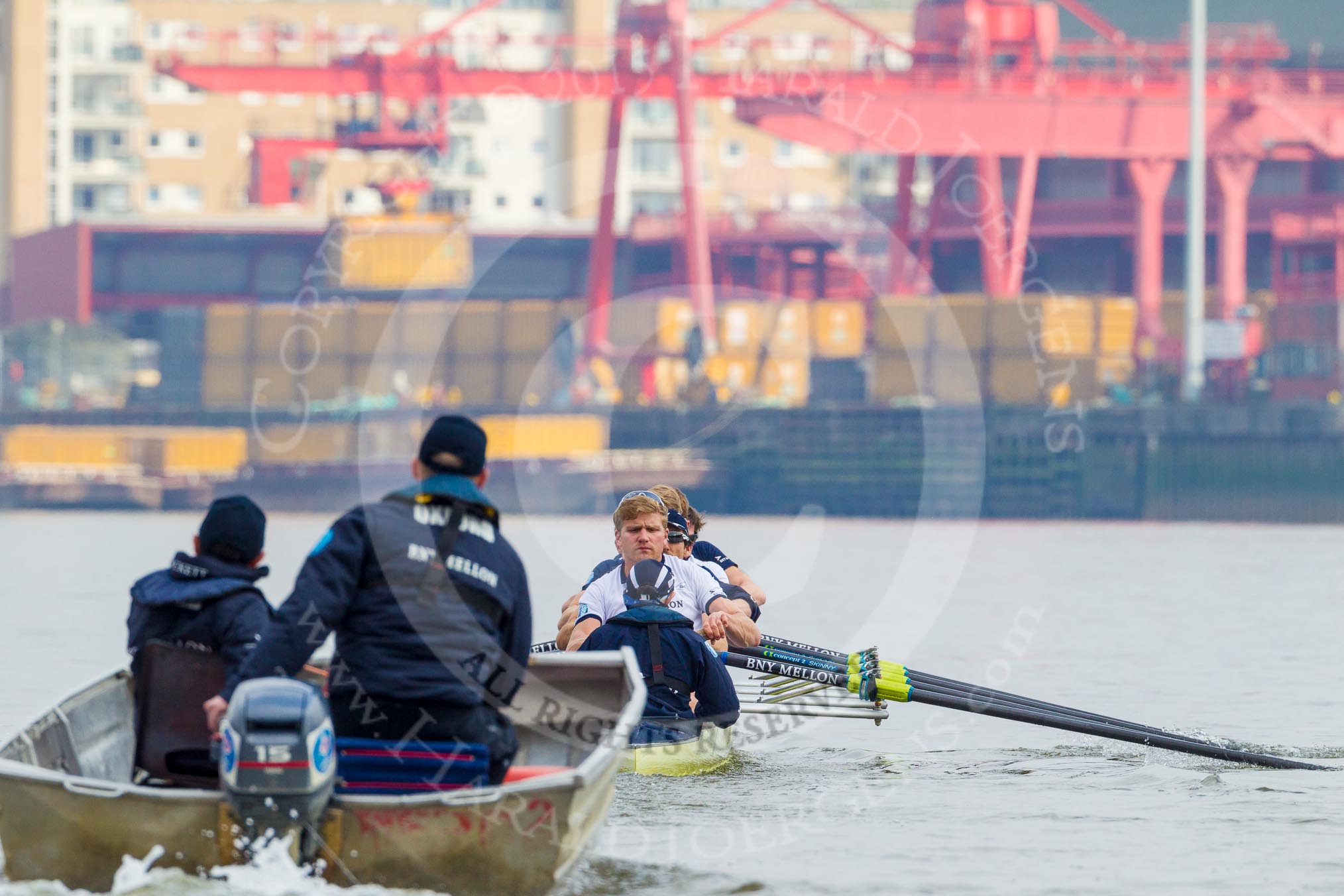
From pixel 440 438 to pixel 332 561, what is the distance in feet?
2.23

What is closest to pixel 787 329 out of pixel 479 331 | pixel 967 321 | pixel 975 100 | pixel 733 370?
pixel 733 370

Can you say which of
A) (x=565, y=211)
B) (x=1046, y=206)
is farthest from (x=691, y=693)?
(x=565, y=211)

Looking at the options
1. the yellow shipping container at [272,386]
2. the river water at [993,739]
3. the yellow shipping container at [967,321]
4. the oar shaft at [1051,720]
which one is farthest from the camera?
the yellow shipping container at [272,386]

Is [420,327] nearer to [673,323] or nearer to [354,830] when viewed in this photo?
[673,323]

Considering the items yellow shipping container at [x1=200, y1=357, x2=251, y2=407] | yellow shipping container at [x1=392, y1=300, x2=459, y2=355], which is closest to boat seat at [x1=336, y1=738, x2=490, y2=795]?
yellow shipping container at [x1=392, y1=300, x2=459, y2=355]

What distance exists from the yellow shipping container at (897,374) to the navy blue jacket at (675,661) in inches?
2099

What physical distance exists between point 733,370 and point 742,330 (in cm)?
203

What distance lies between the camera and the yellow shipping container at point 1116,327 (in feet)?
211

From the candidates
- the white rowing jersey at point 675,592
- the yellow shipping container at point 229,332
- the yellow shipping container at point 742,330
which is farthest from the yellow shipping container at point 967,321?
the white rowing jersey at point 675,592

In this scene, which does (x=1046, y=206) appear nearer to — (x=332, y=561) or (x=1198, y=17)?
(x=1198, y=17)

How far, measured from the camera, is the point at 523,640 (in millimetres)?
8508

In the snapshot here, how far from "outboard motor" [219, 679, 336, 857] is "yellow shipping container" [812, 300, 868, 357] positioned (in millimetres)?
64088

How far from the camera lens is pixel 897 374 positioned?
66.1 m

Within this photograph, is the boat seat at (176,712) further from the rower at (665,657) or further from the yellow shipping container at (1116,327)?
the yellow shipping container at (1116,327)
